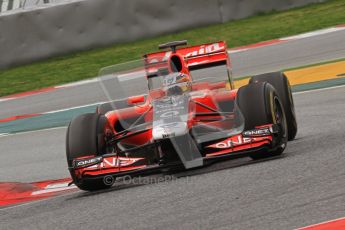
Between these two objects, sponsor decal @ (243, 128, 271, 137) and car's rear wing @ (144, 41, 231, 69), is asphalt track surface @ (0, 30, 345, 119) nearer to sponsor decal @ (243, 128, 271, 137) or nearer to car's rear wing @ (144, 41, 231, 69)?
car's rear wing @ (144, 41, 231, 69)

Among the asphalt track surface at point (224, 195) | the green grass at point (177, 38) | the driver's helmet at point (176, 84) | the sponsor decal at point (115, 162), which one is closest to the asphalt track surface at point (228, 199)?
the asphalt track surface at point (224, 195)

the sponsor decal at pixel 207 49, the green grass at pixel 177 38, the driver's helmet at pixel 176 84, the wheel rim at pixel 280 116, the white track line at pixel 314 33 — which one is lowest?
the white track line at pixel 314 33

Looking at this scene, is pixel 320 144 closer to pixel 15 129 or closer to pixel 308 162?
pixel 308 162

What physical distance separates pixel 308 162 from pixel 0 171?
4.62m

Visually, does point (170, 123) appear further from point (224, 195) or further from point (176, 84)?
point (224, 195)

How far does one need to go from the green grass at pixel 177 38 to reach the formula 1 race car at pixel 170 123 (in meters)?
9.20

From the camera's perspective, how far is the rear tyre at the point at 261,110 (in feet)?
28.2

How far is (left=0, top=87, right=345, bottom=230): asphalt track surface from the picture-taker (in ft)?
20.6

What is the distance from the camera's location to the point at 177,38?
2006 cm

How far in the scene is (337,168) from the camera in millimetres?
7445

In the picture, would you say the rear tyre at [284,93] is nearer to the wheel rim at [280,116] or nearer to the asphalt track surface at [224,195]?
the asphalt track surface at [224,195]

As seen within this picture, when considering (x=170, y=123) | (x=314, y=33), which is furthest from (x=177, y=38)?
(x=170, y=123)

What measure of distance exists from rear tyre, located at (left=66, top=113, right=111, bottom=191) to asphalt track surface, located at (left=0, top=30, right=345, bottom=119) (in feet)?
23.7

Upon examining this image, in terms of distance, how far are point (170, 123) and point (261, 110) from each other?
86 cm
